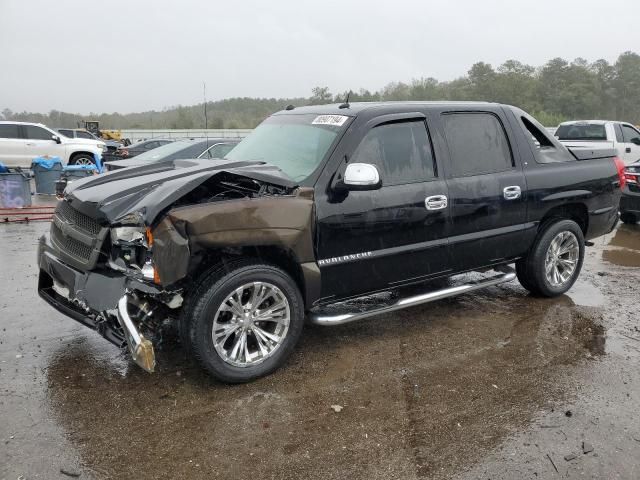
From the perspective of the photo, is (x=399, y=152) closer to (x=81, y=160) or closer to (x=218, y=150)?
(x=218, y=150)

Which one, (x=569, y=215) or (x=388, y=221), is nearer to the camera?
(x=388, y=221)

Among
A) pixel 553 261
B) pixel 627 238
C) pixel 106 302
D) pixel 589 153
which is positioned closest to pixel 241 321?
pixel 106 302

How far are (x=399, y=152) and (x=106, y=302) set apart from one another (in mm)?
2365

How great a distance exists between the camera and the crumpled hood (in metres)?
3.24

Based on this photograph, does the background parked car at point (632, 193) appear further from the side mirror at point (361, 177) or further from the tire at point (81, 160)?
the tire at point (81, 160)

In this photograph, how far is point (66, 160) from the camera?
17.2 metres

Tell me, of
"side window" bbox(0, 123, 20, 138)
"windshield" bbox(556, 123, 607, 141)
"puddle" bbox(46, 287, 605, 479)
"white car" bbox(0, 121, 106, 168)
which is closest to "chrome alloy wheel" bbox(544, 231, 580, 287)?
"puddle" bbox(46, 287, 605, 479)

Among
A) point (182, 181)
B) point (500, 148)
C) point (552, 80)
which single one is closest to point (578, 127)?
point (500, 148)

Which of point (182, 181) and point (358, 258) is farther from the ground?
point (182, 181)

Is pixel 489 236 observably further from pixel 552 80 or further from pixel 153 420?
pixel 552 80

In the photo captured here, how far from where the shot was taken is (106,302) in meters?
3.21

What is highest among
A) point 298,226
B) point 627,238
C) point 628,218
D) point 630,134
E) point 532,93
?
point 532,93

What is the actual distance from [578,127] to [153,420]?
47.3ft

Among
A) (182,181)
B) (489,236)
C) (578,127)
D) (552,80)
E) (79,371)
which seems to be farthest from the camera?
(552,80)
